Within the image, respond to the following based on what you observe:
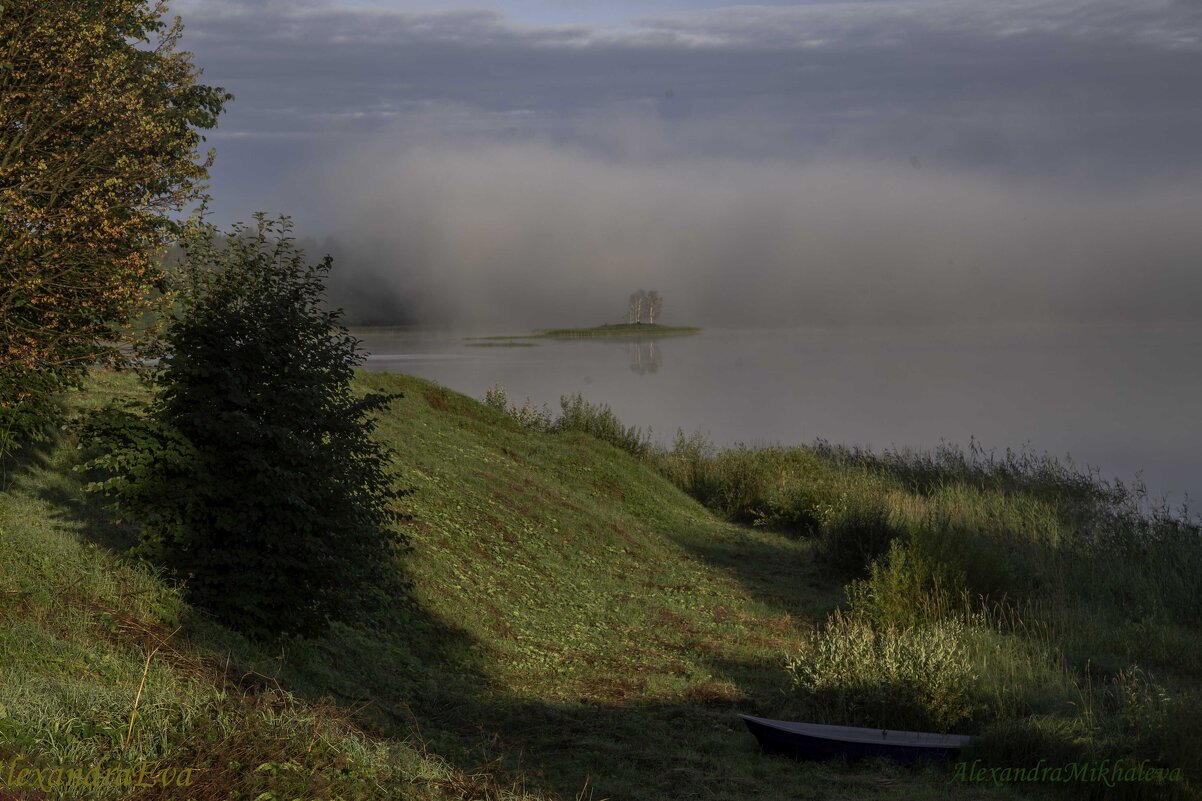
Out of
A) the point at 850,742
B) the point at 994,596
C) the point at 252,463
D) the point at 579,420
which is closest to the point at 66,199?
the point at 252,463

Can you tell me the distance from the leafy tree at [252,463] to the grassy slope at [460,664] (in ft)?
1.50

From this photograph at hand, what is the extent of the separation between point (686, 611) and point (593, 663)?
3420 millimetres

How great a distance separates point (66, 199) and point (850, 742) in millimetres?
8938

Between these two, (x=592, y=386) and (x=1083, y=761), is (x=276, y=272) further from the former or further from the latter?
(x=592, y=386)

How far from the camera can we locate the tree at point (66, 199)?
31.6 feet

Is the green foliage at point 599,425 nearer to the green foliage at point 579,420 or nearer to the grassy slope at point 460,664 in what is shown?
the green foliage at point 579,420

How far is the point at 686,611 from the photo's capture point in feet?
50.3

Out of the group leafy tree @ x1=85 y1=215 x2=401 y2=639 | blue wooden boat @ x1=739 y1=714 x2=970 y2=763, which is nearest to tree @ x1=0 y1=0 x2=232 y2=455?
leafy tree @ x1=85 y1=215 x2=401 y2=639

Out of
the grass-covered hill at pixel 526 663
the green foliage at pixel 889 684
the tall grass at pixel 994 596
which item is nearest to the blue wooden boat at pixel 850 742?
the grass-covered hill at pixel 526 663

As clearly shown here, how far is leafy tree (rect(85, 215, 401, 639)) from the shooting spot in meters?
8.81

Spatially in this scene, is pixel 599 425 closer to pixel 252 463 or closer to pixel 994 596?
pixel 994 596

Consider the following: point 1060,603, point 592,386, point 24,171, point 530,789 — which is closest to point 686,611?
point 1060,603

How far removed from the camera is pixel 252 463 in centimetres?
873

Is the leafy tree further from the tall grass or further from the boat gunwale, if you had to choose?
the tall grass
